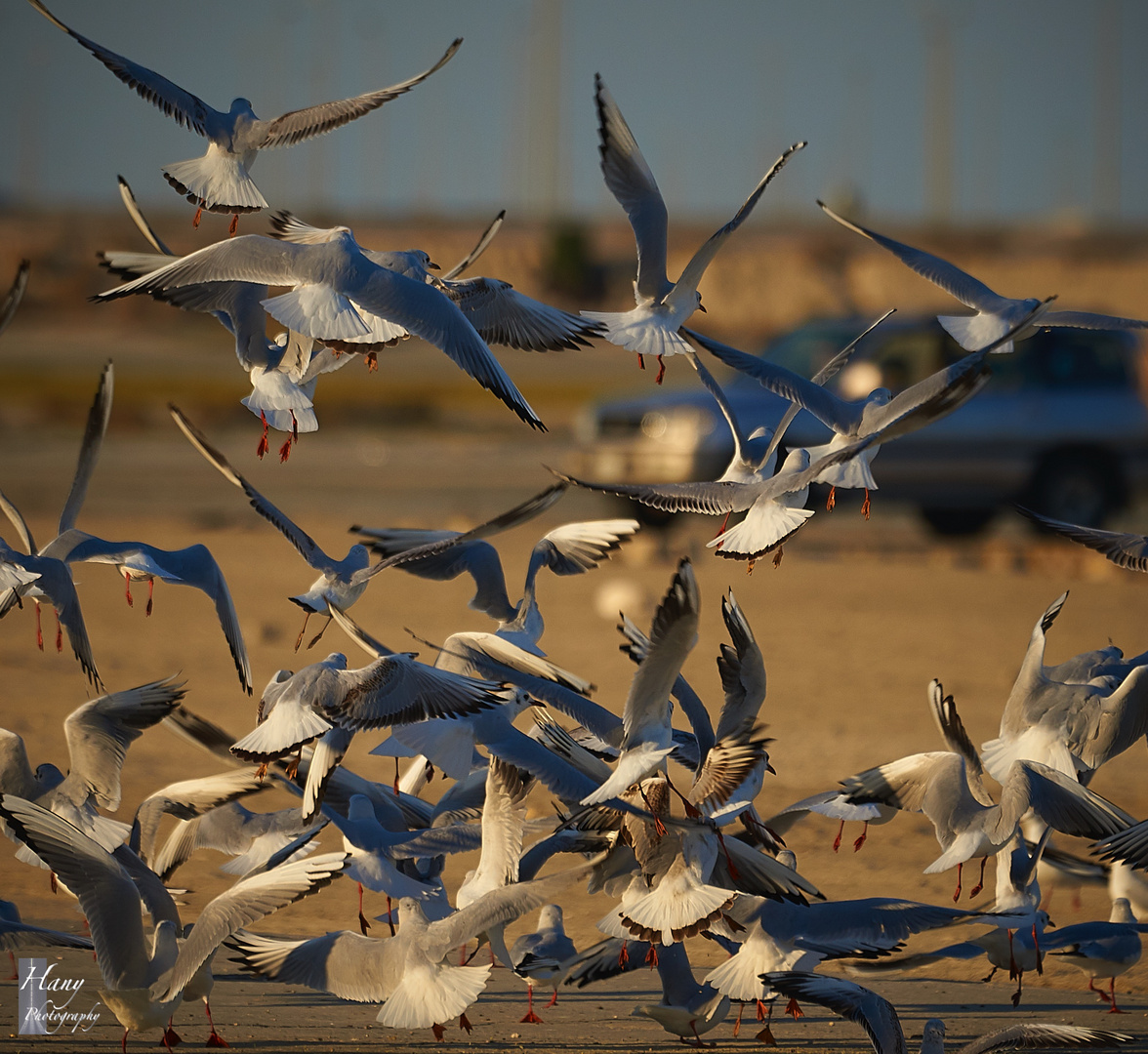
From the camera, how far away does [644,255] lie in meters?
5.06

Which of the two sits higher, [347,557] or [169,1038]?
[347,557]

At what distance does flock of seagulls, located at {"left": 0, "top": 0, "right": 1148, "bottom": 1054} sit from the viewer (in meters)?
3.86

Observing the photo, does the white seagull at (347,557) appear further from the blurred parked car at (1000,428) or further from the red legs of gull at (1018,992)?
the blurred parked car at (1000,428)

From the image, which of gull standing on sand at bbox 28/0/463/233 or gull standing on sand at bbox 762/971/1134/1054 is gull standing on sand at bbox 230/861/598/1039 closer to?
gull standing on sand at bbox 762/971/1134/1054

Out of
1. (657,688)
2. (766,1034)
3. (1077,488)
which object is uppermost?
(657,688)

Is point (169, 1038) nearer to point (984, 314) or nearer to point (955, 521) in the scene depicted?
point (984, 314)

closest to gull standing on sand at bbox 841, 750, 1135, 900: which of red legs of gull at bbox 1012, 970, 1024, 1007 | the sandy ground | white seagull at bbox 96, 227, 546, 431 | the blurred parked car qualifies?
red legs of gull at bbox 1012, 970, 1024, 1007

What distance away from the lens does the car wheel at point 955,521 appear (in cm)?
1509

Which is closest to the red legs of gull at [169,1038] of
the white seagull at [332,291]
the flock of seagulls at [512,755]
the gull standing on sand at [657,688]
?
the flock of seagulls at [512,755]

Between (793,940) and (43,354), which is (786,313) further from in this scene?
(793,940)

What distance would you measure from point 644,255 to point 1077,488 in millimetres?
10153

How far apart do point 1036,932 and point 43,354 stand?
43627 millimetres

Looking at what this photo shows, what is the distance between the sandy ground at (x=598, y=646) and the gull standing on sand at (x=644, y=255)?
2.05m

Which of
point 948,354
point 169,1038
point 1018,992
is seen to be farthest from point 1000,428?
point 169,1038
